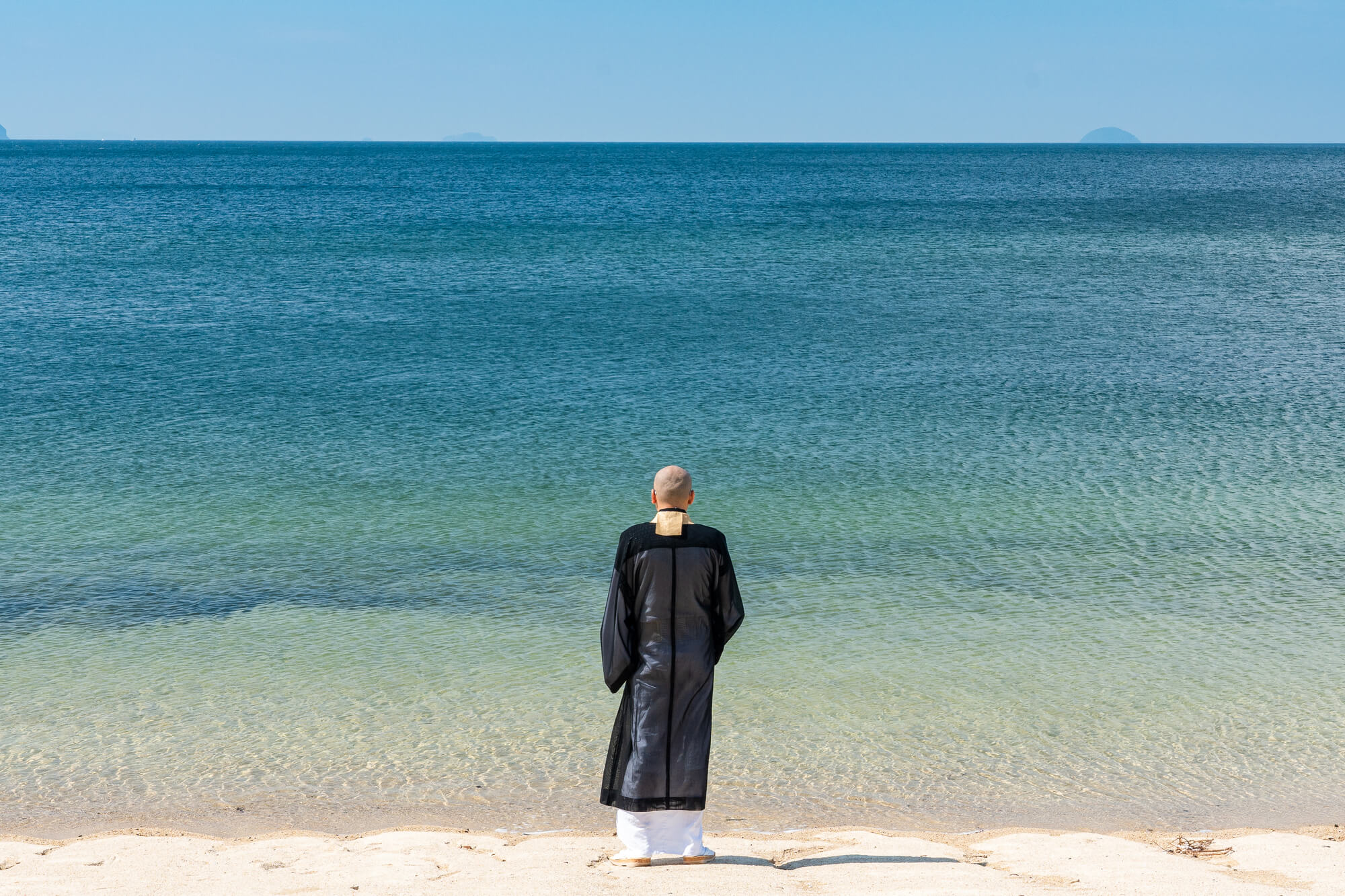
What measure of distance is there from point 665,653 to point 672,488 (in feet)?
2.42

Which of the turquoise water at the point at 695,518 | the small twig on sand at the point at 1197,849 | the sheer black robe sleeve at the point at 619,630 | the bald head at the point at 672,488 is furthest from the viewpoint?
the turquoise water at the point at 695,518

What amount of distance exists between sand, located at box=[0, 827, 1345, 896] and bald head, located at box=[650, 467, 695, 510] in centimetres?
160

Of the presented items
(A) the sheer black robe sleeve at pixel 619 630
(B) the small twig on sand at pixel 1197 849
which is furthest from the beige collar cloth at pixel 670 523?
(B) the small twig on sand at pixel 1197 849

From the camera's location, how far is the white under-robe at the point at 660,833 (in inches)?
206

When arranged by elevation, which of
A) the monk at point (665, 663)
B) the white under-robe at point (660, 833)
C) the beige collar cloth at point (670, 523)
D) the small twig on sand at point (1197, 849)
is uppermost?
the beige collar cloth at point (670, 523)

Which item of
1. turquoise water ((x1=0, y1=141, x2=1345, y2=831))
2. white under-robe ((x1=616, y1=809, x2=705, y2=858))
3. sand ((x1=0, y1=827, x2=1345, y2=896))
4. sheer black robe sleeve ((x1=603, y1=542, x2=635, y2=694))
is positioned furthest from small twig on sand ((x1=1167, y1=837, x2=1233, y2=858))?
sheer black robe sleeve ((x1=603, y1=542, x2=635, y2=694))

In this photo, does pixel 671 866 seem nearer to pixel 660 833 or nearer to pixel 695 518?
pixel 660 833

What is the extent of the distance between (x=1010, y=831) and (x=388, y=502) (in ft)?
29.2

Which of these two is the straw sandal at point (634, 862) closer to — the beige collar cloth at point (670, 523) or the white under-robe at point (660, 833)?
the white under-robe at point (660, 833)

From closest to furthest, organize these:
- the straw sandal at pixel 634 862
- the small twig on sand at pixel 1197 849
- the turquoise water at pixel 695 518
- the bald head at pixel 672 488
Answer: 1. the bald head at pixel 672 488
2. the straw sandal at pixel 634 862
3. the small twig on sand at pixel 1197 849
4. the turquoise water at pixel 695 518

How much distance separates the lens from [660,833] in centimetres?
526

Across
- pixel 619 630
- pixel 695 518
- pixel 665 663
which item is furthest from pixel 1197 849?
pixel 695 518

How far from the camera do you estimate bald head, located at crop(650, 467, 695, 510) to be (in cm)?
491

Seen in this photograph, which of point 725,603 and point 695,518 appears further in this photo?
point 695,518
